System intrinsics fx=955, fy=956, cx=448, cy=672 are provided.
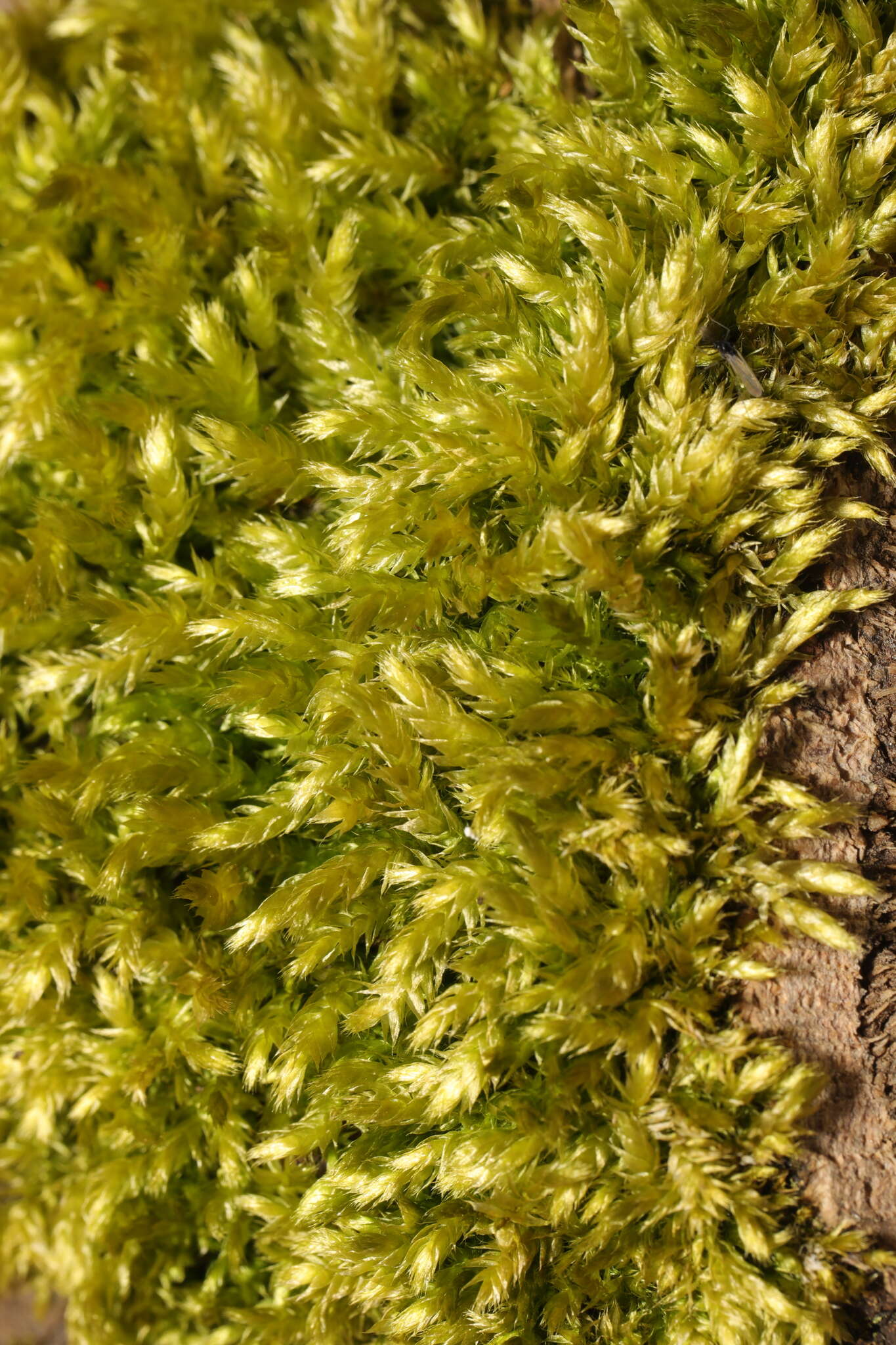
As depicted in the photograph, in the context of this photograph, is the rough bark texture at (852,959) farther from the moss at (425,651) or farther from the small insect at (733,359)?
the small insect at (733,359)

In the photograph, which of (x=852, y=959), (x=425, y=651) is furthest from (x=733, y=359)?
(x=852, y=959)

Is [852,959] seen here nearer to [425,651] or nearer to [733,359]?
→ [425,651]

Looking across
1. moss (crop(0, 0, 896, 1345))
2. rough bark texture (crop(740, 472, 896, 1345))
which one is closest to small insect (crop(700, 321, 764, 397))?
moss (crop(0, 0, 896, 1345))

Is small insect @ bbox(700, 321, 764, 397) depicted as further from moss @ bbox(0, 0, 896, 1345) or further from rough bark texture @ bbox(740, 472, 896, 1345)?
rough bark texture @ bbox(740, 472, 896, 1345)

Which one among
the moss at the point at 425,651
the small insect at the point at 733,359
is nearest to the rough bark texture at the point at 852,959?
the moss at the point at 425,651

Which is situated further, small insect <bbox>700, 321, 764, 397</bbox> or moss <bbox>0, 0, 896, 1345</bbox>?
small insect <bbox>700, 321, 764, 397</bbox>

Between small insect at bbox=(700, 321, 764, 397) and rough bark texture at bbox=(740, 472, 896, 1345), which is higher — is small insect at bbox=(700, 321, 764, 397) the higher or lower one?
the higher one
